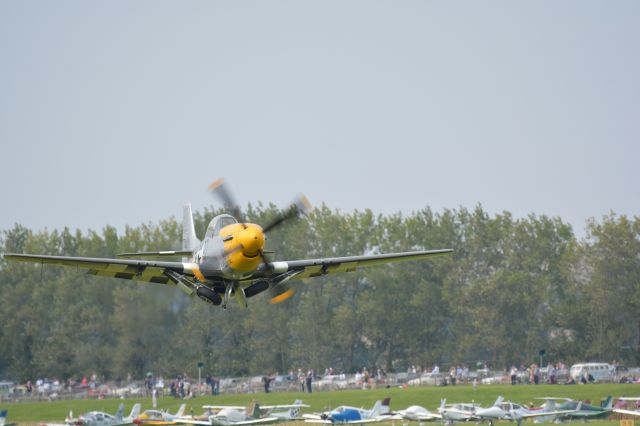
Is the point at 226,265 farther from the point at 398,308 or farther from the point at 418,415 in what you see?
the point at 398,308

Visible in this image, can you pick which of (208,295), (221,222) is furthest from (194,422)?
(221,222)

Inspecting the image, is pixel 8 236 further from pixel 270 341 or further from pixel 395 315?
pixel 395 315

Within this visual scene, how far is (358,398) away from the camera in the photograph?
271 feet

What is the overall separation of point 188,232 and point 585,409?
28.9m

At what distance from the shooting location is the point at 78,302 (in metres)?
107

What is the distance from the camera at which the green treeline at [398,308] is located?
104875 mm

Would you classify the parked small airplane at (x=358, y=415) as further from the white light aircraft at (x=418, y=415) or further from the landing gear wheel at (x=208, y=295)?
the landing gear wheel at (x=208, y=295)

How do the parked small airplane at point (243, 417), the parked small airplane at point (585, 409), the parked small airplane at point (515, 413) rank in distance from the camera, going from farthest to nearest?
the parked small airplane at point (243, 417) < the parked small airplane at point (585, 409) < the parked small airplane at point (515, 413)

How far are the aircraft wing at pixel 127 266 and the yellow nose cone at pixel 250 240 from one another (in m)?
3.11

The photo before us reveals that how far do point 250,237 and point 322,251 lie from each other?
76636 mm

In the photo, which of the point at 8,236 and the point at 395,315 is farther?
the point at 8,236

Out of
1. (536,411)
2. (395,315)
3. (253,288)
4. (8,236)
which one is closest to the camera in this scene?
(253,288)

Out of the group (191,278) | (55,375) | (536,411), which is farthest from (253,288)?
(55,375)

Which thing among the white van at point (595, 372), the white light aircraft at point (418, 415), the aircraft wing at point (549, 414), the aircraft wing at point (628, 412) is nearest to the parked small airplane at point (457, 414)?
the white light aircraft at point (418, 415)
